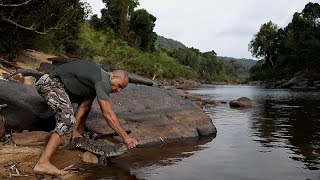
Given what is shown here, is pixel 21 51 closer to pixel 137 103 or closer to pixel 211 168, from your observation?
pixel 137 103

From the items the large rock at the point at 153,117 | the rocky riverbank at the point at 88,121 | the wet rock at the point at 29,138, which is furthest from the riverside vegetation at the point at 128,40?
the wet rock at the point at 29,138

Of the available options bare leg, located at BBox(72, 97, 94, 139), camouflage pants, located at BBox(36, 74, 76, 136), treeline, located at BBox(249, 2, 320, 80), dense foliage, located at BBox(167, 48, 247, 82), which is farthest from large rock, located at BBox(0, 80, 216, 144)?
dense foliage, located at BBox(167, 48, 247, 82)

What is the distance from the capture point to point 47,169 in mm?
5777

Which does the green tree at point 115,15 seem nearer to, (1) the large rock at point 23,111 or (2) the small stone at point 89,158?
(1) the large rock at point 23,111

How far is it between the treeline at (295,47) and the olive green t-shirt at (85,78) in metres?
52.4

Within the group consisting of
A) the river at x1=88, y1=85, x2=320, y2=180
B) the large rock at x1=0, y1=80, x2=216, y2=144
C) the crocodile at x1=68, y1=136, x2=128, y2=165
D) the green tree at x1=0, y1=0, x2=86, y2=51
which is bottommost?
the river at x1=88, y1=85, x2=320, y2=180

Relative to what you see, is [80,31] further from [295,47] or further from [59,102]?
[295,47]

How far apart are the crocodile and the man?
2.51 ft

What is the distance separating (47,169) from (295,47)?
236ft

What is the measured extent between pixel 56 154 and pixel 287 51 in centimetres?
8065

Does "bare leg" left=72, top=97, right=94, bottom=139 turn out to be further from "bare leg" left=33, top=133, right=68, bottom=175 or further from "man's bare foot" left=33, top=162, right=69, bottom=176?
"man's bare foot" left=33, top=162, right=69, bottom=176

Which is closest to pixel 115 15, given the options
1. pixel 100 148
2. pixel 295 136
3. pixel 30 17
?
pixel 30 17

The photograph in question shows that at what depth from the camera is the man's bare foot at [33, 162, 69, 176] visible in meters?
5.76

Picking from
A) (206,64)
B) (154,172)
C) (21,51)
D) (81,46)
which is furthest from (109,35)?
(206,64)
